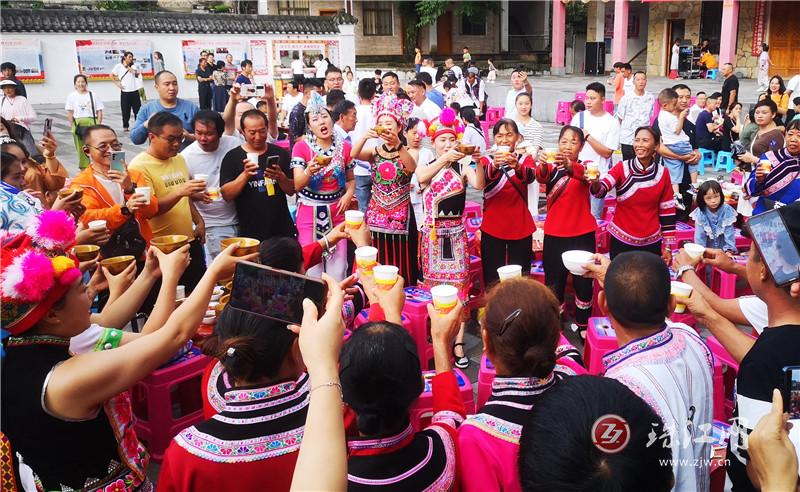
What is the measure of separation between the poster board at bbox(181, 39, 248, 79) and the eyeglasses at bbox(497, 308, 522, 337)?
68.7 ft

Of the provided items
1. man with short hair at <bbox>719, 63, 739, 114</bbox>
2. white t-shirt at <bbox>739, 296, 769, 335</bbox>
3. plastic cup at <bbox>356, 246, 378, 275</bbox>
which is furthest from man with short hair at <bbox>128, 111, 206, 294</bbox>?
man with short hair at <bbox>719, 63, 739, 114</bbox>

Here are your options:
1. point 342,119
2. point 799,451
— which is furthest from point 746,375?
point 342,119

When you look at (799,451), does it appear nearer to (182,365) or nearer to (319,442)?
(319,442)

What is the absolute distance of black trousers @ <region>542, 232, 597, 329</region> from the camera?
466 cm

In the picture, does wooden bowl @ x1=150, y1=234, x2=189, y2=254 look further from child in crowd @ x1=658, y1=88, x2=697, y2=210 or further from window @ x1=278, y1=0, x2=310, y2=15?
window @ x1=278, y1=0, x2=310, y2=15

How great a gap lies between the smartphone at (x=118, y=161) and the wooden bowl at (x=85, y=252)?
1.11 m

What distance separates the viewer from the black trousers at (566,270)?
4.66 metres

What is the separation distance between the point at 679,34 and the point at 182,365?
25602 millimetres

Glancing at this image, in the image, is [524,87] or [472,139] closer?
[472,139]

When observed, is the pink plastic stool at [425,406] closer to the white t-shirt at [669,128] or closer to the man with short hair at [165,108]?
the man with short hair at [165,108]

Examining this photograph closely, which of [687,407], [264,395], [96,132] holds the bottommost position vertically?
[687,407]

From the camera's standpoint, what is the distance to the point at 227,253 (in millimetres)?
2105

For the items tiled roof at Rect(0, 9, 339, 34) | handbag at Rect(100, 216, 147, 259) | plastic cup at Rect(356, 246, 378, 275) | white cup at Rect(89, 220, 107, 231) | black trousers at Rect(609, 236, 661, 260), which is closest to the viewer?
plastic cup at Rect(356, 246, 378, 275)

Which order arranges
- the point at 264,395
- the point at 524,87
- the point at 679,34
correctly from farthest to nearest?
the point at 679,34 → the point at 524,87 → the point at 264,395
